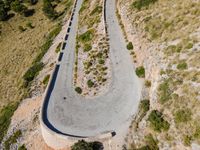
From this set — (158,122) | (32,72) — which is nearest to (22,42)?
(32,72)

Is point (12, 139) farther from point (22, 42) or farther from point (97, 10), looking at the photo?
point (22, 42)

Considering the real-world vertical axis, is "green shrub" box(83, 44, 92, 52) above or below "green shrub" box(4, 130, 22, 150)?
above

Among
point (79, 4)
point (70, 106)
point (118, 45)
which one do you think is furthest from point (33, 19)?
point (70, 106)

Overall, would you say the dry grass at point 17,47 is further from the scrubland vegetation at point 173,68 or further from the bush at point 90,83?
the scrubland vegetation at point 173,68

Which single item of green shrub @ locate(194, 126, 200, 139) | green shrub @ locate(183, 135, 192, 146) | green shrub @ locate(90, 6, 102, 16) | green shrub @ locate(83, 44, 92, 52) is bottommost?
green shrub @ locate(183, 135, 192, 146)

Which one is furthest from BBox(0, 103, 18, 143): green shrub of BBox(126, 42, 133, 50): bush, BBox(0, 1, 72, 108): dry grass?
BBox(126, 42, 133, 50): bush

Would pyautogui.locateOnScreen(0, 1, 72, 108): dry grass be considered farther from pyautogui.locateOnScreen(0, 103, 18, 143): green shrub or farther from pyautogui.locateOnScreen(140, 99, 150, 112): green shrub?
pyautogui.locateOnScreen(140, 99, 150, 112): green shrub

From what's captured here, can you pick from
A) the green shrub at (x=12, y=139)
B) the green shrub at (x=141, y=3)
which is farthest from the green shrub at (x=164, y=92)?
the green shrub at (x=12, y=139)
